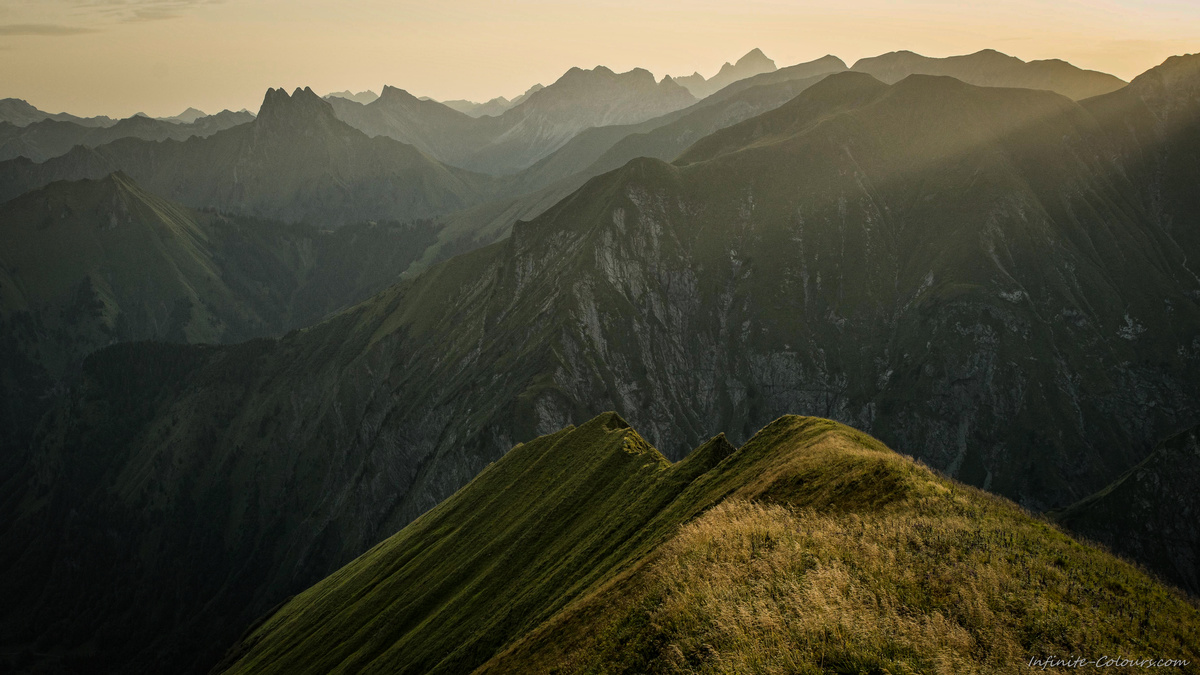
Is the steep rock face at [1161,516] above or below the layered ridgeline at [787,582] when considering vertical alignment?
below

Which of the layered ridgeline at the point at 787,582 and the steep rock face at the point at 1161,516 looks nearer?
the layered ridgeline at the point at 787,582

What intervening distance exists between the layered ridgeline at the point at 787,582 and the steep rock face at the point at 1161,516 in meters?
100

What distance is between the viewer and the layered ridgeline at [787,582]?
23109 mm

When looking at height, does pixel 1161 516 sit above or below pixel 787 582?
below

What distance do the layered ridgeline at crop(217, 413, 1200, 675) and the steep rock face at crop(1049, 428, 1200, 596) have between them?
100 meters

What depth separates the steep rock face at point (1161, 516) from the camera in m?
121

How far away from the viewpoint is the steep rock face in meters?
121

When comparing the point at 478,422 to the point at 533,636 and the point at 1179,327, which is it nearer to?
the point at 533,636

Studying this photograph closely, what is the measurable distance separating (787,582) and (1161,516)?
131636 millimetres

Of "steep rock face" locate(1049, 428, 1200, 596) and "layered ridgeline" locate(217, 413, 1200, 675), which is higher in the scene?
"layered ridgeline" locate(217, 413, 1200, 675)

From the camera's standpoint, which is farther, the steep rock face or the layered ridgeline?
the steep rock face

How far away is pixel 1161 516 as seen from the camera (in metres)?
123

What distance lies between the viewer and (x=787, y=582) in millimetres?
27297

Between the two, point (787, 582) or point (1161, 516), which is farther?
point (1161, 516)
